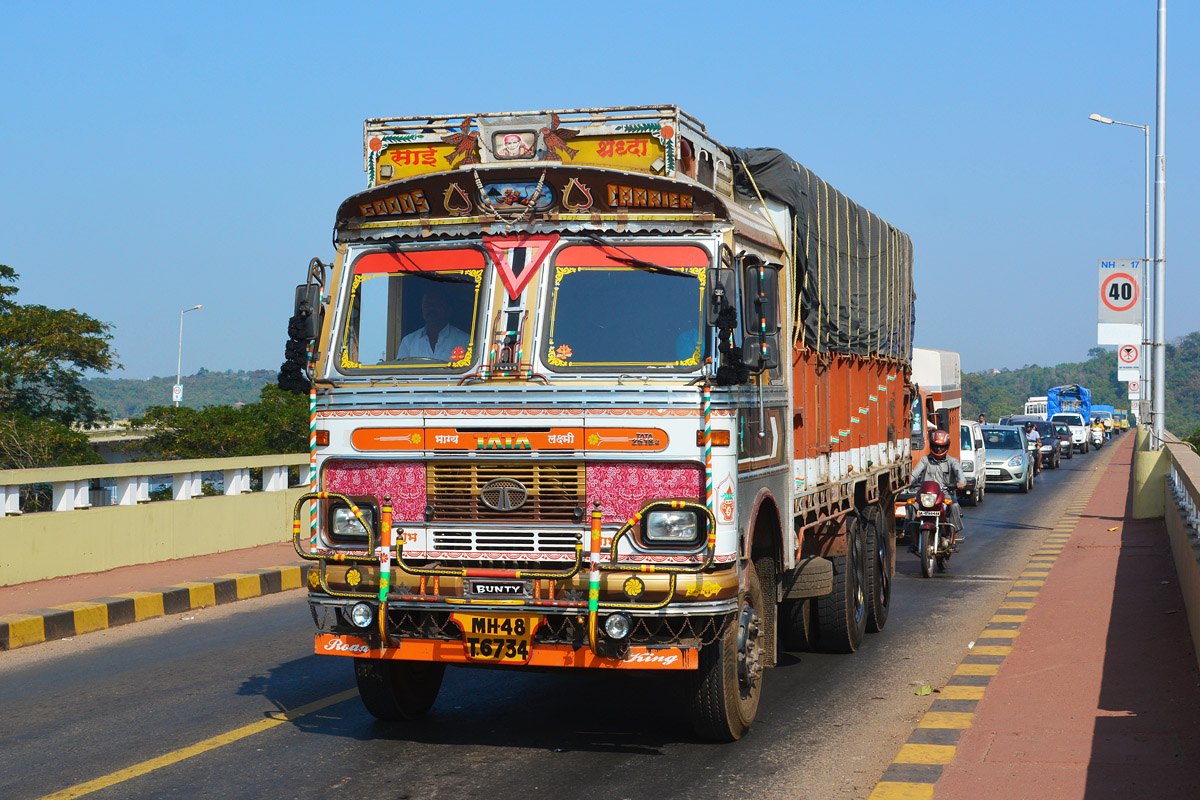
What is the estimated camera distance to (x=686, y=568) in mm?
6395

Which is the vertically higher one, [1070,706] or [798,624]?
[798,624]

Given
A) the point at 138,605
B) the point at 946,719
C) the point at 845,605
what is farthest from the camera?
the point at 138,605

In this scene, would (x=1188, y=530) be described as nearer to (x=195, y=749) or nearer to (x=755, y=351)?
(x=755, y=351)

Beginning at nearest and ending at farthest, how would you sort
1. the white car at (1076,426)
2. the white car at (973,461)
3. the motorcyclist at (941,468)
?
the motorcyclist at (941,468) < the white car at (973,461) < the white car at (1076,426)

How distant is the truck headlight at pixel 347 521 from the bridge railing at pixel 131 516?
6871 millimetres

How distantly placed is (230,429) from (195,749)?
3618 cm

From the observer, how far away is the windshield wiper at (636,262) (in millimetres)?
6867

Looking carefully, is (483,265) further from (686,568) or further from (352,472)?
(686,568)

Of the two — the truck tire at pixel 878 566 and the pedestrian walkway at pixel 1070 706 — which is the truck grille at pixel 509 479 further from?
the truck tire at pixel 878 566

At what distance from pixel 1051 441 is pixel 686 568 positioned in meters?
41.7

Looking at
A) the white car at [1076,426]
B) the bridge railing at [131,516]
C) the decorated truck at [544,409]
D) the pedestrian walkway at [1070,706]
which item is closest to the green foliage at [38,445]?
the bridge railing at [131,516]

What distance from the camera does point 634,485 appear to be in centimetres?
654

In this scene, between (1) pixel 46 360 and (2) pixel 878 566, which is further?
(1) pixel 46 360

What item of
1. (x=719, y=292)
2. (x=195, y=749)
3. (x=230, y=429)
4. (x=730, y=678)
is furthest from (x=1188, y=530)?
(x=230, y=429)
